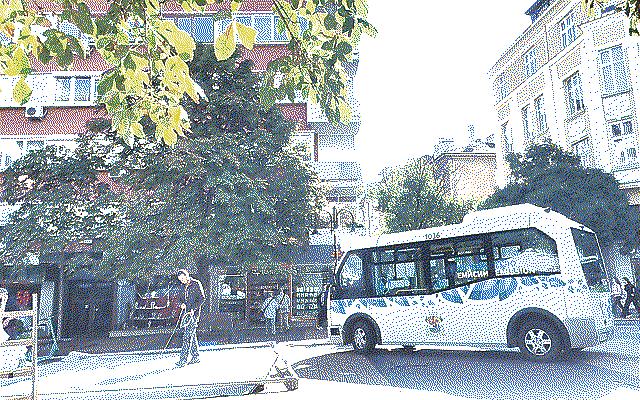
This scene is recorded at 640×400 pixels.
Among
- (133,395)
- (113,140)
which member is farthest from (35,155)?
(133,395)

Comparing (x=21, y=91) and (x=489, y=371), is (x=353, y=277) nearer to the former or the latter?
(x=489, y=371)

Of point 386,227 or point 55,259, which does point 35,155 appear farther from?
point 386,227

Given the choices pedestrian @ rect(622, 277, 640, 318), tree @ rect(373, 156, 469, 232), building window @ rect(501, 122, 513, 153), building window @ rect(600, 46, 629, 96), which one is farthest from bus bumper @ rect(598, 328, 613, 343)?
building window @ rect(501, 122, 513, 153)

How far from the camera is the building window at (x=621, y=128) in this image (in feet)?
86.9

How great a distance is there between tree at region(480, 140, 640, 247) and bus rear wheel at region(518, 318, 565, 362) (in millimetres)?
14571

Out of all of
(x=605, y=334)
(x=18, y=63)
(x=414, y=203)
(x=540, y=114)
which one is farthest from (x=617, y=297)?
(x=18, y=63)

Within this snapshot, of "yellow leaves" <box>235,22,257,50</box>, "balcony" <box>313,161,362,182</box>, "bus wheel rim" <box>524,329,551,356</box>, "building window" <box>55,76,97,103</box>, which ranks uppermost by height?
"building window" <box>55,76,97,103</box>

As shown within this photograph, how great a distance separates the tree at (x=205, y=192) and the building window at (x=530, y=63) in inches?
735

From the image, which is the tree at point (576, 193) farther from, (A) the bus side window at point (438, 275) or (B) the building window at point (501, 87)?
(A) the bus side window at point (438, 275)

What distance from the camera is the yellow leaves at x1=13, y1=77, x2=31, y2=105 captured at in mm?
3553

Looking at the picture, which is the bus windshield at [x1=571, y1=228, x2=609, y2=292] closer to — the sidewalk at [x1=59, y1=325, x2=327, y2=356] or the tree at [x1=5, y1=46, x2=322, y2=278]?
Result: the tree at [x1=5, y1=46, x2=322, y2=278]

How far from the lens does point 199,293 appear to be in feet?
38.8

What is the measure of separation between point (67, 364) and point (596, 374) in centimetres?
1053

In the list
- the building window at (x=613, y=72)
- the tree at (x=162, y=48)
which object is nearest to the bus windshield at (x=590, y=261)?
the tree at (x=162, y=48)
